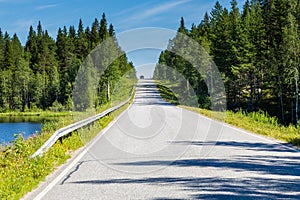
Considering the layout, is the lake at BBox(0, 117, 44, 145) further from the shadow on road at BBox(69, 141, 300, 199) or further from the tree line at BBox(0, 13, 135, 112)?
the tree line at BBox(0, 13, 135, 112)

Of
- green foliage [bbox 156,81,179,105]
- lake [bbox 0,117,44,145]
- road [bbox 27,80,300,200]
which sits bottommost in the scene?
lake [bbox 0,117,44,145]

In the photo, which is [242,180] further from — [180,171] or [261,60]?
[261,60]

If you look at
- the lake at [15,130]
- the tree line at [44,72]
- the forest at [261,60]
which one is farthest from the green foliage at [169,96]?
the lake at [15,130]

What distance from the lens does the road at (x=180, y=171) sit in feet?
21.4

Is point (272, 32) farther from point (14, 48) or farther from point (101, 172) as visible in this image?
point (14, 48)

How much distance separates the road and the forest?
1234 inches

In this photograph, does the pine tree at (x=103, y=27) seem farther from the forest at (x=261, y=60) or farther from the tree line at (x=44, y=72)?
the forest at (x=261, y=60)

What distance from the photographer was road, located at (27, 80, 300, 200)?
6.52 m

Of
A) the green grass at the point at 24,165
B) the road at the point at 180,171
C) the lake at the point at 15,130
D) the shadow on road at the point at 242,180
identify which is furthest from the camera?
the lake at the point at 15,130

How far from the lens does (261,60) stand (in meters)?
52.4

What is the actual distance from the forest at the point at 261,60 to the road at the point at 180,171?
103 ft

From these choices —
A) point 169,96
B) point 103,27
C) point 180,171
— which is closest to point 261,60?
point 169,96

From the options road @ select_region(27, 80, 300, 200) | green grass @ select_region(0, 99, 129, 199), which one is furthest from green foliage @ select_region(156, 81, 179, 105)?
green grass @ select_region(0, 99, 129, 199)

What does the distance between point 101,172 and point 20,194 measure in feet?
7.28
